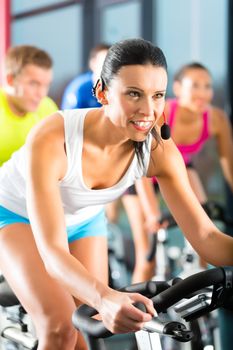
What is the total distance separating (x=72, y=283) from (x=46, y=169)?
1.10 ft

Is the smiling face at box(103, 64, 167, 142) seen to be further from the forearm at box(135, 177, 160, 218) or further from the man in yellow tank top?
the forearm at box(135, 177, 160, 218)

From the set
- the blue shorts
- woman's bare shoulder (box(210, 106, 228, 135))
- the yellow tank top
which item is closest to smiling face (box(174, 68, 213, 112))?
woman's bare shoulder (box(210, 106, 228, 135))

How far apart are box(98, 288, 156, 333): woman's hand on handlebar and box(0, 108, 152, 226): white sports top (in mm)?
608

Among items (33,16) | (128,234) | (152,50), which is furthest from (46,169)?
(33,16)

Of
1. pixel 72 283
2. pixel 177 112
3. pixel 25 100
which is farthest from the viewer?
pixel 177 112

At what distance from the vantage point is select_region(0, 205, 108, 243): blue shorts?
214cm

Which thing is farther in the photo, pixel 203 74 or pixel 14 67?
pixel 203 74

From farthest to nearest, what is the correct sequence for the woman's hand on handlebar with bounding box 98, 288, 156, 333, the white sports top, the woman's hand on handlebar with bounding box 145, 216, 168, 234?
the woman's hand on handlebar with bounding box 145, 216, 168, 234
the white sports top
the woman's hand on handlebar with bounding box 98, 288, 156, 333

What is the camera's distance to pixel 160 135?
6.29 feet

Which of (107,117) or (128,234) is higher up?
(107,117)

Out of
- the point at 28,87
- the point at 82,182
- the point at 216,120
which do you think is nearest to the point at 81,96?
the point at 28,87

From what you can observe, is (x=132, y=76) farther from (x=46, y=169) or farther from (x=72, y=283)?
(x=72, y=283)

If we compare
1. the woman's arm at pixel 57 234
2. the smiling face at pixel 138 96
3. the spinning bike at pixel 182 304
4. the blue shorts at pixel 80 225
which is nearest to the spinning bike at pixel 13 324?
the blue shorts at pixel 80 225

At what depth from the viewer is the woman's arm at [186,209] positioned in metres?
1.81
